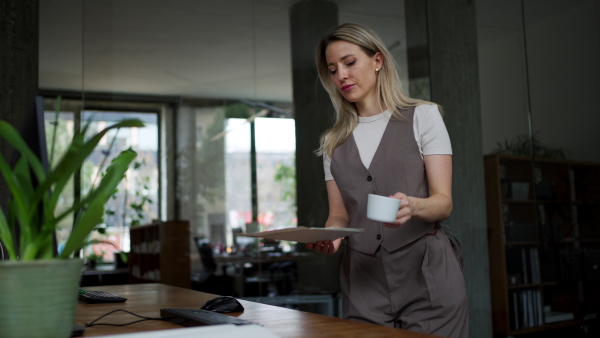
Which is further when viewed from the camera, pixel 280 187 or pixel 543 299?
pixel 280 187

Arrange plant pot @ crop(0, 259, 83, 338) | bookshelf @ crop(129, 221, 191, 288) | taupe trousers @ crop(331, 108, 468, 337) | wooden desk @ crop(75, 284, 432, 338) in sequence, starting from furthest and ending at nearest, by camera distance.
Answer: bookshelf @ crop(129, 221, 191, 288), taupe trousers @ crop(331, 108, 468, 337), wooden desk @ crop(75, 284, 432, 338), plant pot @ crop(0, 259, 83, 338)

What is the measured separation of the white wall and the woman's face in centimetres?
231

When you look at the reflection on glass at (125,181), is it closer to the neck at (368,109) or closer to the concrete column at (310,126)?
the concrete column at (310,126)

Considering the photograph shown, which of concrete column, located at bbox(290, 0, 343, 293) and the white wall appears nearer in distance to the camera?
the white wall

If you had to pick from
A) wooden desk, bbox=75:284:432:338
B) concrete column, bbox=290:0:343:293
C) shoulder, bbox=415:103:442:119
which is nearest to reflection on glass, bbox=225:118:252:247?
concrete column, bbox=290:0:343:293

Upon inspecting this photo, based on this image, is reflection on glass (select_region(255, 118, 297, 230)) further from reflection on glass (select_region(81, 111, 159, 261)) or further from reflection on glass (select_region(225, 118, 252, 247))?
reflection on glass (select_region(81, 111, 159, 261))

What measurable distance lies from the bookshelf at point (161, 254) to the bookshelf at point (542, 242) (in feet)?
7.03

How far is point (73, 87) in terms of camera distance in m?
4.29

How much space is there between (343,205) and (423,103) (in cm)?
41

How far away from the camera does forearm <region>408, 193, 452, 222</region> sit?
154 centimetres

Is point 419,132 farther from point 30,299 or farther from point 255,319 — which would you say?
point 30,299

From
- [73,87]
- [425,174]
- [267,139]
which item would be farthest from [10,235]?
[267,139]

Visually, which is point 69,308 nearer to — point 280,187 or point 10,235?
point 10,235

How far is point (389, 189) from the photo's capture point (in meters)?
1.75
